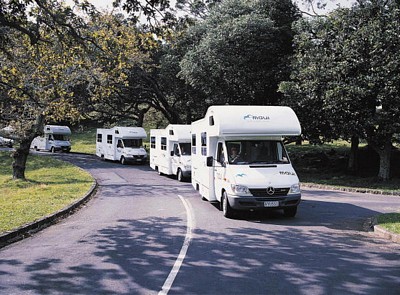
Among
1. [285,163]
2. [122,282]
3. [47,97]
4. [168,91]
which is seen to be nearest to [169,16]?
[285,163]

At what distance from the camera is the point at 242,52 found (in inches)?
878

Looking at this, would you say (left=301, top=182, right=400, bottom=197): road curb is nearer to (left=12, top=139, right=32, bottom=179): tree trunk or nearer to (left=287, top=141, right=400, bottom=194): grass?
(left=287, top=141, right=400, bottom=194): grass

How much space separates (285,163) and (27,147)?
47.6 ft

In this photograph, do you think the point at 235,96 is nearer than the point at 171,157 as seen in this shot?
No

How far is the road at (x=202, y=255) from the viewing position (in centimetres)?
592

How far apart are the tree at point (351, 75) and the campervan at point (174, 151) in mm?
5826

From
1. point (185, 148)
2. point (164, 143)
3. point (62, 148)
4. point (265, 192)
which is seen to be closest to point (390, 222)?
point (265, 192)

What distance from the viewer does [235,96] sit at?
2509 centimetres

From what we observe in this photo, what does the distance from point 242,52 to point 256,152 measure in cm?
1142

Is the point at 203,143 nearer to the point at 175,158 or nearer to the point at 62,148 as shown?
the point at 175,158

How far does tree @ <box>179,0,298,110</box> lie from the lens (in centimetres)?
2203

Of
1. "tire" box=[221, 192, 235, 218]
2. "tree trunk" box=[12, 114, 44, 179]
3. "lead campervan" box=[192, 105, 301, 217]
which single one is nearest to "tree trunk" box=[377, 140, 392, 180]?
"lead campervan" box=[192, 105, 301, 217]

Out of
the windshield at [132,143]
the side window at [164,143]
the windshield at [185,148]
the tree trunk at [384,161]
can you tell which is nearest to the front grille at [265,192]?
the windshield at [185,148]

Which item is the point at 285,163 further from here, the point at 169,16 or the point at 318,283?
the point at 318,283
